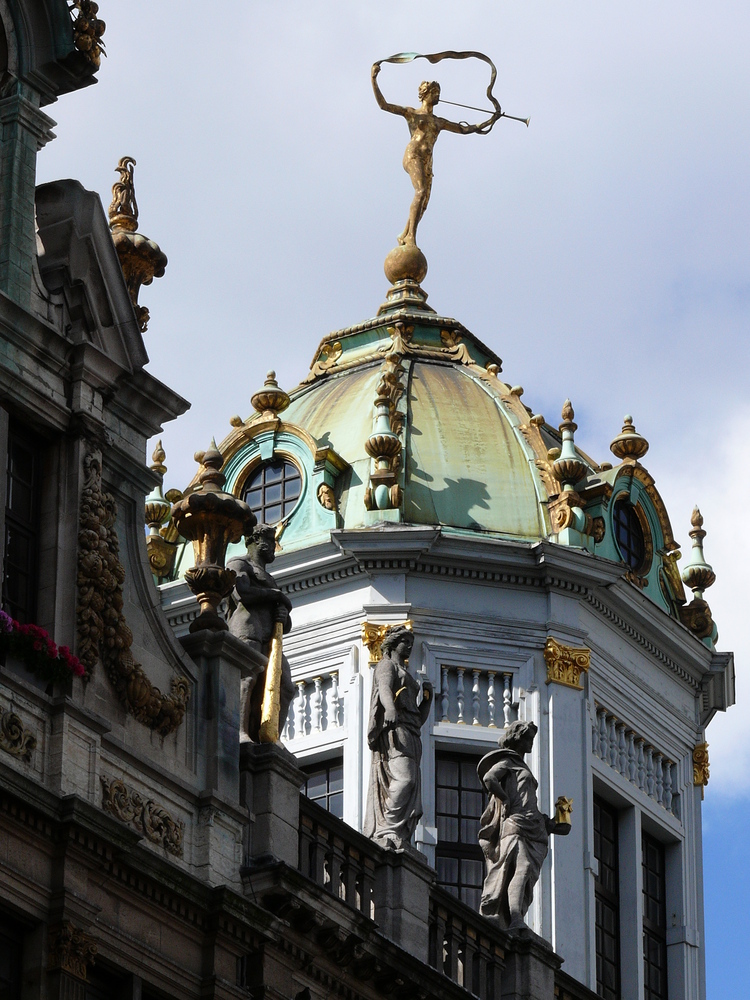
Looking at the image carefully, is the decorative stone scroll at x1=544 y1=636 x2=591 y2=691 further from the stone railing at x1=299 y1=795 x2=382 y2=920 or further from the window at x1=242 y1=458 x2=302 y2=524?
the stone railing at x1=299 y1=795 x2=382 y2=920

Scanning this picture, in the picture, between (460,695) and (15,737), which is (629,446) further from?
(15,737)

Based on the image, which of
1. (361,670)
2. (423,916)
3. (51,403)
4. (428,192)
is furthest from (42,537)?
(428,192)

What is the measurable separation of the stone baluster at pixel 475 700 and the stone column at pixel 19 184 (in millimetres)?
14546

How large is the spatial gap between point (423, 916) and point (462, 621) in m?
12.0

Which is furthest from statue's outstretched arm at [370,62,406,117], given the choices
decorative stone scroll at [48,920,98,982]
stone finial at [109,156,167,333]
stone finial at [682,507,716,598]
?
decorative stone scroll at [48,920,98,982]

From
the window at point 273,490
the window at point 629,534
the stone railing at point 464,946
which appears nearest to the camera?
the stone railing at point 464,946

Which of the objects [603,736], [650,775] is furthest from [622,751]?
[650,775]

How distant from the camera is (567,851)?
4097 cm

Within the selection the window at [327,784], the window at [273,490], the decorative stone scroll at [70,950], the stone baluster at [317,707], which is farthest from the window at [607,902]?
the decorative stone scroll at [70,950]

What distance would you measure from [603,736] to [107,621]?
16308mm

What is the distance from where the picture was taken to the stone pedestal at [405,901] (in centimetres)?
2994

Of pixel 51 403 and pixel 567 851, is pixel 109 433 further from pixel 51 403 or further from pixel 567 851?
pixel 567 851

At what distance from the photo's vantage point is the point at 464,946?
31.2m

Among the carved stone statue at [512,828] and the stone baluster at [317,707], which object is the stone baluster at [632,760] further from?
the carved stone statue at [512,828]
